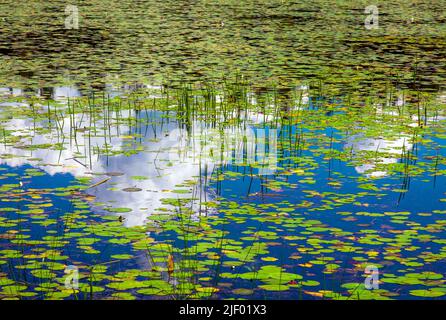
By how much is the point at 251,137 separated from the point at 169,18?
440 inches

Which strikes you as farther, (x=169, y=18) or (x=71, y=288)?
(x=169, y=18)

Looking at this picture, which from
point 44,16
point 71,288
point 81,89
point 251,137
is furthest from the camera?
point 44,16

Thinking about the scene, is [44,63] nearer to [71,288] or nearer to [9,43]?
[9,43]

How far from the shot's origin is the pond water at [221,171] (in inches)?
182

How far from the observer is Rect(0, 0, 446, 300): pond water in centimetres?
463

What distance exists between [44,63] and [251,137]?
212 inches

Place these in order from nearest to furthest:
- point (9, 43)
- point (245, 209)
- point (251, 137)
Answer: point (245, 209), point (251, 137), point (9, 43)

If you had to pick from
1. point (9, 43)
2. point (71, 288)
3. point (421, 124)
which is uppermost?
point (9, 43)

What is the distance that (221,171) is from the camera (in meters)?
6.84

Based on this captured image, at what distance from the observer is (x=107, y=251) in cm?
494

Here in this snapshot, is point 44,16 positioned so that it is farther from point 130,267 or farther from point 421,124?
point 130,267

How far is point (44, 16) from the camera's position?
61.2 feet

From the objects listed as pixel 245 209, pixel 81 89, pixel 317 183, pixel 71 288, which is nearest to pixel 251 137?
pixel 317 183

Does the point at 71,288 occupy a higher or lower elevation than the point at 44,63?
lower
